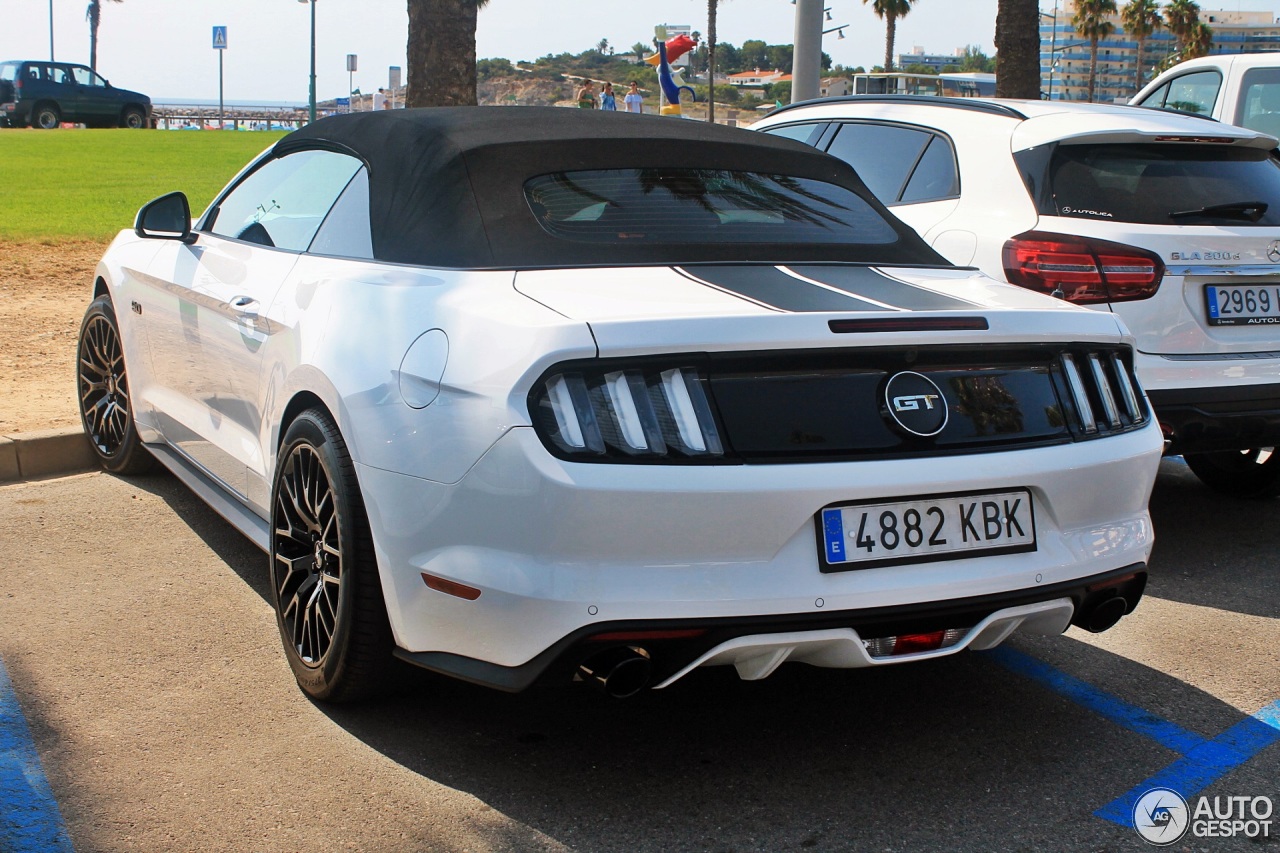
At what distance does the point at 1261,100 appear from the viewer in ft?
31.3

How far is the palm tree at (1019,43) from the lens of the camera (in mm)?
12414

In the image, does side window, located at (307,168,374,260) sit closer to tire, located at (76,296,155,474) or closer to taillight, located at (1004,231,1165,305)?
tire, located at (76,296,155,474)

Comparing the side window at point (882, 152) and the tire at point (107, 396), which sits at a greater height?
the side window at point (882, 152)

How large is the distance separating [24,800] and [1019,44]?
11.4 meters

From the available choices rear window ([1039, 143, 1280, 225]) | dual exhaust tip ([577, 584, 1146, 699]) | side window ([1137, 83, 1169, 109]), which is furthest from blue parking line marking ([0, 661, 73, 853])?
side window ([1137, 83, 1169, 109])

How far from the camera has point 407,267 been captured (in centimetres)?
342

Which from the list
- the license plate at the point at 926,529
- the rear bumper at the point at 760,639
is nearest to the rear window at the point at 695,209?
the license plate at the point at 926,529

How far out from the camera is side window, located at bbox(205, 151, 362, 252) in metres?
4.07

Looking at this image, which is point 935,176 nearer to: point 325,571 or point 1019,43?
point 325,571

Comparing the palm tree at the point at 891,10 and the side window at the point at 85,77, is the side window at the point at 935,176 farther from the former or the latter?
the palm tree at the point at 891,10

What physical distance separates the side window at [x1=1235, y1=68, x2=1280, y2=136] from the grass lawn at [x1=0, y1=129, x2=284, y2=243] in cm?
790

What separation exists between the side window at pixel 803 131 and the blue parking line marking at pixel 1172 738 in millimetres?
3403

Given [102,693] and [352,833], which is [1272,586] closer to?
[352,833]

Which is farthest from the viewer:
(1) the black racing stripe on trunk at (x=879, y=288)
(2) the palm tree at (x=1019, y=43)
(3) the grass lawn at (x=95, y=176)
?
(3) the grass lawn at (x=95, y=176)
